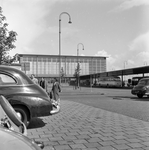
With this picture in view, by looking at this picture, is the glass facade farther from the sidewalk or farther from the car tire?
the car tire

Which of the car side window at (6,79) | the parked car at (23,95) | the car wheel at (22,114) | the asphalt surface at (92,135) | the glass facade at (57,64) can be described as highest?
the glass facade at (57,64)

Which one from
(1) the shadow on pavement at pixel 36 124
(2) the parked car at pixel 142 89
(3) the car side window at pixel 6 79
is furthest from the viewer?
(2) the parked car at pixel 142 89

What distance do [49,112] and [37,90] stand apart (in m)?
0.68

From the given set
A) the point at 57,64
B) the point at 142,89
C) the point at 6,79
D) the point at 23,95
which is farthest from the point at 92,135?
the point at 57,64

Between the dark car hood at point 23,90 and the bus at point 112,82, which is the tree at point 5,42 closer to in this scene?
the dark car hood at point 23,90

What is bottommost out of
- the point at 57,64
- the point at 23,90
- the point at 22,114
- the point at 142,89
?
the point at 22,114

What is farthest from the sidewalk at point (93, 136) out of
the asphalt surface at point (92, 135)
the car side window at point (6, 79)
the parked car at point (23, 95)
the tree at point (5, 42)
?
the tree at point (5, 42)

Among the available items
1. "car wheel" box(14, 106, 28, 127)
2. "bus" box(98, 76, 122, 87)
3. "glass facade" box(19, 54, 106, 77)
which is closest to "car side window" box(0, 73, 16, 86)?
"car wheel" box(14, 106, 28, 127)

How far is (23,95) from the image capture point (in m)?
5.35

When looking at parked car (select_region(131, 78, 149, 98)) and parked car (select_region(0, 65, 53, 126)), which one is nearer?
Result: parked car (select_region(0, 65, 53, 126))

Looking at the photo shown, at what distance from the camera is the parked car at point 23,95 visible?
5262 millimetres

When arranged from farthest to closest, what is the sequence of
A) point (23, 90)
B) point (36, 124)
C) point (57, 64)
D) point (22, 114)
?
point (57, 64), point (36, 124), point (23, 90), point (22, 114)

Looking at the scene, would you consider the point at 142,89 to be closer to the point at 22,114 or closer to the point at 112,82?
the point at 22,114

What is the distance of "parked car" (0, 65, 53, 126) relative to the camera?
17.3 ft
